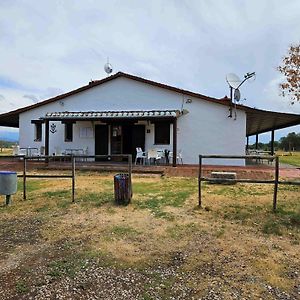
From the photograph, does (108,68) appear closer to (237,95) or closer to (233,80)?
→ (233,80)

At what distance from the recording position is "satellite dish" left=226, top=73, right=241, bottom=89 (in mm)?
16203

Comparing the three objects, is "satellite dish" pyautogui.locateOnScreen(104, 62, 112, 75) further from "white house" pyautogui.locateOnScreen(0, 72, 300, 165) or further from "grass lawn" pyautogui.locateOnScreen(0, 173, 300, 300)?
"grass lawn" pyautogui.locateOnScreen(0, 173, 300, 300)

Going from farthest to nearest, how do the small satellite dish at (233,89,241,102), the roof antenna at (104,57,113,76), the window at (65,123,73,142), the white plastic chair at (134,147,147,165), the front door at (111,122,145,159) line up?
the roof antenna at (104,57,113,76) < the window at (65,123,73,142) < the front door at (111,122,145,159) < the small satellite dish at (233,89,241,102) < the white plastic chair at (134,147,147,165)

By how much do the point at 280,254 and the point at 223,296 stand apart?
1.60 m

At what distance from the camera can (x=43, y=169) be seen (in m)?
15.3

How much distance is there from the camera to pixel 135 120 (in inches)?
682

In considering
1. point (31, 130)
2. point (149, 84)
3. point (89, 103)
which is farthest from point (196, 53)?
point (31, 130)

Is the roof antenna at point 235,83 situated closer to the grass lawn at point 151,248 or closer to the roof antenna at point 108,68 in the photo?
the roof antenna at point 108,68

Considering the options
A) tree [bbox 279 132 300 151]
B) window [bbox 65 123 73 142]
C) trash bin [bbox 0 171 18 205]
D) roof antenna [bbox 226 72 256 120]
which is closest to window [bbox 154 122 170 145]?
roof antenna [bbox 226 72 256 120]

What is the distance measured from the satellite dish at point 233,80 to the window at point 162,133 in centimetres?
394

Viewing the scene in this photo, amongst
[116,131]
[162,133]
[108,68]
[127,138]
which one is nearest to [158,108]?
[162,133]

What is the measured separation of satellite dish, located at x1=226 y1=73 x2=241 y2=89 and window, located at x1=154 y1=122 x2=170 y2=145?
12.9 ft

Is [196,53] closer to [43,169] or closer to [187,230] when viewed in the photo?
[43,169]

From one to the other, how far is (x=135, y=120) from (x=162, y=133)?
5.53 feet
